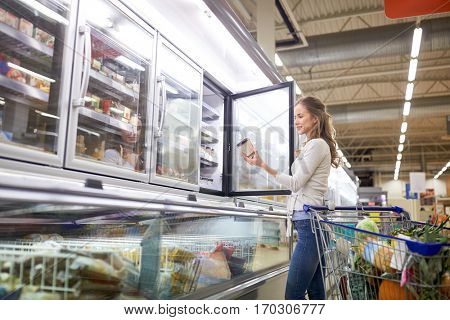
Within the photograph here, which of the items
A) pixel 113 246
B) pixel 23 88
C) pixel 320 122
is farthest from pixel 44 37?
pixel 320 122

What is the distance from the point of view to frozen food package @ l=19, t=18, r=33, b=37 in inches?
78.6

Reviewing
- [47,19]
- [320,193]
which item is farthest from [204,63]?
[320,193]

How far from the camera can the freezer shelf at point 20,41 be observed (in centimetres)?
187

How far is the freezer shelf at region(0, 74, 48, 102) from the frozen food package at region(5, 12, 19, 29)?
0.32 m

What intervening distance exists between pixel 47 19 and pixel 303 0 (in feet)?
20.7

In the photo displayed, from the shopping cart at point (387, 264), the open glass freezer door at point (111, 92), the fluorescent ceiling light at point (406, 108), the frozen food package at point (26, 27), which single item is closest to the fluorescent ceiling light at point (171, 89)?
the open glass freezer door at point (111, 92)

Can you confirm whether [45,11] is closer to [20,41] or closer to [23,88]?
[20,41]

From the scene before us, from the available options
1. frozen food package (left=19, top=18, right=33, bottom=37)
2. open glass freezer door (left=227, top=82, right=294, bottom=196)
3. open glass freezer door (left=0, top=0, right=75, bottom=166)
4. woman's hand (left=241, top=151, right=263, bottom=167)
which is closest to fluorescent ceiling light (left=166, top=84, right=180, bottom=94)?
open glass freezer door (left=227, top=82, right=294, bottom=196)

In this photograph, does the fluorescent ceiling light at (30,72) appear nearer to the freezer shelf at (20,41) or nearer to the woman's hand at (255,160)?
the freezer shelf at (20,41)

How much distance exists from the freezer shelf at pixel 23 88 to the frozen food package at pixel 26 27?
32cm

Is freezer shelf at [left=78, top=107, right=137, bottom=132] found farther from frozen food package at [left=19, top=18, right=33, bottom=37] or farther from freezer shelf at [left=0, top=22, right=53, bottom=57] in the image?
frozen food package at [left=19, top=18, right=33, bottom=37]

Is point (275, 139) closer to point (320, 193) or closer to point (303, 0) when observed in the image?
point (320, 193)

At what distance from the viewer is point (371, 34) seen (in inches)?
303
